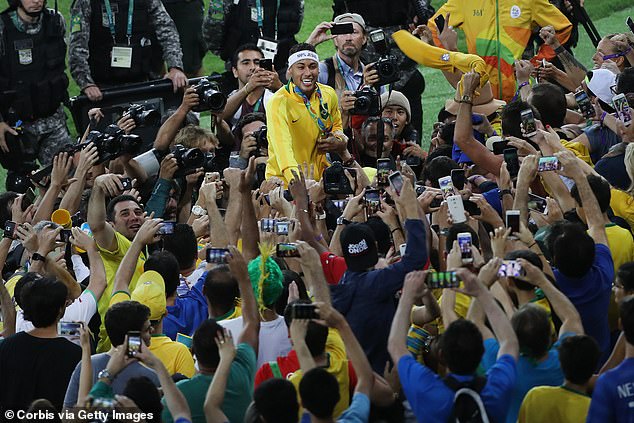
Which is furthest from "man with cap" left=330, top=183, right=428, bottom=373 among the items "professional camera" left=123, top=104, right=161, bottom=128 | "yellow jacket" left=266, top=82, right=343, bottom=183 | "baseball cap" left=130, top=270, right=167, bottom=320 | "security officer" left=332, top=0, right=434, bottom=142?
"security officer" left=332, top=0, right=434, bottom=142

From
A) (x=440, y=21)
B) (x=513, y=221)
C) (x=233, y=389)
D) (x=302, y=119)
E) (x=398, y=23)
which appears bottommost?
(x=233, y=389)

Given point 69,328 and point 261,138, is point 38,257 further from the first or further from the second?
point 261,138

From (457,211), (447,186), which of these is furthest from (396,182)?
(447,186)

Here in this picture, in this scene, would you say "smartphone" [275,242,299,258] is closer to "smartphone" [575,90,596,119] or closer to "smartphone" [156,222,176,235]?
"smartphone" [156,222,176,235]

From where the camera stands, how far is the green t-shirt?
18.0ft

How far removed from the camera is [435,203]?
24.9 feet

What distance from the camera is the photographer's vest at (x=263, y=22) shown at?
12273mm

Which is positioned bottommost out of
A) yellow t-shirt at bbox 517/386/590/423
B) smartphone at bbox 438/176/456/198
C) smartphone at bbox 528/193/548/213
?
yellow t-shirt at bbox 517/386/590/423

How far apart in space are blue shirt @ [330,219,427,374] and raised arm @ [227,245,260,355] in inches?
16.5

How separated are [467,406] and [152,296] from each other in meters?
2.07

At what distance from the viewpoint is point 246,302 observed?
5.96 m

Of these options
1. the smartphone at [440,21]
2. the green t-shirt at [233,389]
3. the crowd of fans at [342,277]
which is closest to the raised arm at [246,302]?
the crowd of fans at [342,277]

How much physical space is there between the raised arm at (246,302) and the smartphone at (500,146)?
2789 mm

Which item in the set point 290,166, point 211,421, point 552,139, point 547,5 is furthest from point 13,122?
point 211,421
